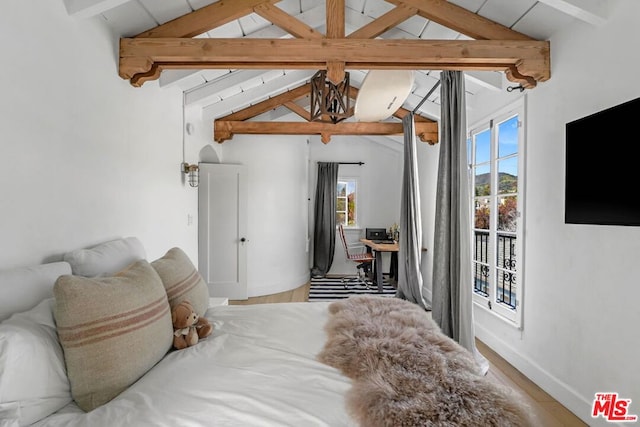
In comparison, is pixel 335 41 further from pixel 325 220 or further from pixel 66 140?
pixel 325 220

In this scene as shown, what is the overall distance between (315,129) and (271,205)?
1.25 m

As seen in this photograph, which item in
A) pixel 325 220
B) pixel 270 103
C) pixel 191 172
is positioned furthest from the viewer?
pixel 325 220

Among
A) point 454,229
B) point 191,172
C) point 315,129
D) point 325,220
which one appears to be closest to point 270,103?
point 315,129

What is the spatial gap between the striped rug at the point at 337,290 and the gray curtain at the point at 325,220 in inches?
16.1

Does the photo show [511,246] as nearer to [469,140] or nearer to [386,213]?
[469,140]

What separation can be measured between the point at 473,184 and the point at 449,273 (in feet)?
3.84

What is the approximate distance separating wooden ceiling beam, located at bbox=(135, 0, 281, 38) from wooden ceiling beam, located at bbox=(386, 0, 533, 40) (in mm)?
1166

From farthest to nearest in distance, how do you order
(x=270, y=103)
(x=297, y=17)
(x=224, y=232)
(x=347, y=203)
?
1. (x=347, y=203)
2. (x=270, y=103)
3. (x=224, y=232)
4. (x=297, y=17)

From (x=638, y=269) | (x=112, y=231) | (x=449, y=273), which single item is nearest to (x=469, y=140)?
(x=449, y=273)

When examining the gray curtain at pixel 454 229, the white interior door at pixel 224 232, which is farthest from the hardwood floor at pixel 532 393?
the white interior door at pixel 224 232

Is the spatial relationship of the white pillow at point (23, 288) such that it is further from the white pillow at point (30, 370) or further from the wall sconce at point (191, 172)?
the wall sconce at point (191, 172)

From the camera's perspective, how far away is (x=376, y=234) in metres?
5.71

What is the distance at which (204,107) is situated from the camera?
3.94m

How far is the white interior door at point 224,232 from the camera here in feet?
14.2
